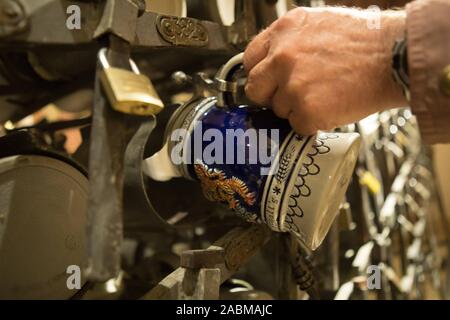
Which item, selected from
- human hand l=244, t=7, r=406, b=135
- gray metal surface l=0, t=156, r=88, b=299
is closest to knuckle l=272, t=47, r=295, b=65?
human hand l=244, t=7, r=406, b=135

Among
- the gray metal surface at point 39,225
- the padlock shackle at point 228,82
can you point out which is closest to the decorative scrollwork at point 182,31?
the padlock shackle at point 228,82

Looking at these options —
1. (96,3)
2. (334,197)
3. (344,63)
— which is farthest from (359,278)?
(96,3)

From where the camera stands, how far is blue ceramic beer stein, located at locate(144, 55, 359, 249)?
1.52 feet

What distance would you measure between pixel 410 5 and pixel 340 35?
0.22 ft

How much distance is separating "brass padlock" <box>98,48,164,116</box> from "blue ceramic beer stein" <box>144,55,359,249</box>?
0.14 meters

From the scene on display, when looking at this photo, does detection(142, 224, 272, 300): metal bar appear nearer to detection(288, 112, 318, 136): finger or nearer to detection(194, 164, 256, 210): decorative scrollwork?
detection(194, 164, 256, 210): decorative scrollwork

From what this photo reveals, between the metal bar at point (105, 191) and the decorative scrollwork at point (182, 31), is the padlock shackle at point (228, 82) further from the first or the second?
the metal bar at point (105, 191)

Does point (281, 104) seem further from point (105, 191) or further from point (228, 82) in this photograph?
point (105, 191)

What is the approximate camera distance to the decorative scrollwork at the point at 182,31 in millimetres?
479

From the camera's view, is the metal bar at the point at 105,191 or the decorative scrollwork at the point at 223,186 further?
the decorative scrollwork at the point at 223,186

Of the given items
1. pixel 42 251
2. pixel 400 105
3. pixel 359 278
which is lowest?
pixel 359 278

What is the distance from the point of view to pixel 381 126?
43.9 inches

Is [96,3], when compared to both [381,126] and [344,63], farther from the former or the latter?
[381,126]

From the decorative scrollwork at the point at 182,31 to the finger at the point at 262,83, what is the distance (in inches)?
3.2
